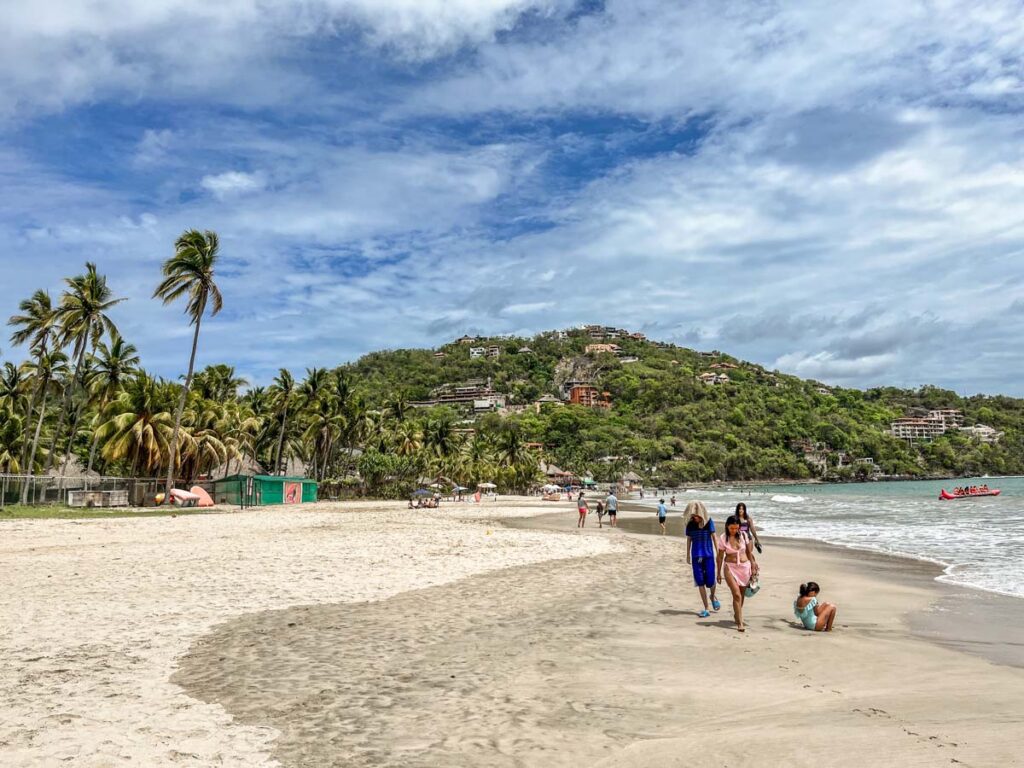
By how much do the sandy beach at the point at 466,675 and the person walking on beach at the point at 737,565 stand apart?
38 cm

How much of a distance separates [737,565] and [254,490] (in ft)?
138

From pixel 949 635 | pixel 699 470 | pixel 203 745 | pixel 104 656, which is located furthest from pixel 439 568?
pixel 699 470

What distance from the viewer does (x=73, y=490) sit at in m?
36.1

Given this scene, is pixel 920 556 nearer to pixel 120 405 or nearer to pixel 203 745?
pixel 203 745

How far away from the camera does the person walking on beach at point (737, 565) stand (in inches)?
332

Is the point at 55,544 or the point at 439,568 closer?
the point at 439,568

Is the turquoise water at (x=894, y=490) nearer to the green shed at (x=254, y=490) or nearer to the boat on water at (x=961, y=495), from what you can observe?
the boat on water at (x=961, y=495)

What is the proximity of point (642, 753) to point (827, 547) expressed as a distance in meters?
20.1

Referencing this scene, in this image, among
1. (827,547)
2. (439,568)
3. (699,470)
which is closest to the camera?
(439,568)

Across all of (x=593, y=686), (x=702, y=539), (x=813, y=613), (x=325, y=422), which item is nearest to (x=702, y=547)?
(x=702, y=539)

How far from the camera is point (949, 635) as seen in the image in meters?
8.69

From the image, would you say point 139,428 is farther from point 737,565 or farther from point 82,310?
point 737,565

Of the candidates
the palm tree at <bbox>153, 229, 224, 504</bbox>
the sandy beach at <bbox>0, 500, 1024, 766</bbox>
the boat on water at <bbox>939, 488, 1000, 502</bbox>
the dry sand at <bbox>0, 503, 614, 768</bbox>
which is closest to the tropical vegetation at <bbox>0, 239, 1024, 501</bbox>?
the palm tree at <bbox>153, 229, 224, 504</bbox>

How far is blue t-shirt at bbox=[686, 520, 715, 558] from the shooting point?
9.12 m
